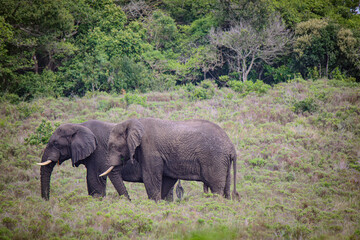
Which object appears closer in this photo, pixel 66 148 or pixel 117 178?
pixel 117 178

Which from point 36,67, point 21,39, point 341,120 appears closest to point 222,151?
point 341,120

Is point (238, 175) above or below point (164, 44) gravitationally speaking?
below

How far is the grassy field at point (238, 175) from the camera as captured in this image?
280 inches

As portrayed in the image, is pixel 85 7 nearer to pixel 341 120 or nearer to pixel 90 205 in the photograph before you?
pixel 341 120

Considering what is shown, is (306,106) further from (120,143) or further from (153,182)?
(120,143)

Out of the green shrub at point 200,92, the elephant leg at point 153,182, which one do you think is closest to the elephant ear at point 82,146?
the elephant leg at point 153,182

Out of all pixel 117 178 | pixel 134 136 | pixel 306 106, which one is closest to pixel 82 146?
pixel 117 178

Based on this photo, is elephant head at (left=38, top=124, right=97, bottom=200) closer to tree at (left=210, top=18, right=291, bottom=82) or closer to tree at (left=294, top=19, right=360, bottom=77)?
tree at (left=210, top=18, right=291, bottom=82)

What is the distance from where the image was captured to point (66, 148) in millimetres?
10594

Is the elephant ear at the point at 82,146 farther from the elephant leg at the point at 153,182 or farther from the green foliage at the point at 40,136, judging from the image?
the green foliage at the point at 40,136

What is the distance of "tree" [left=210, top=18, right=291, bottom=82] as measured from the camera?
99.9 ft

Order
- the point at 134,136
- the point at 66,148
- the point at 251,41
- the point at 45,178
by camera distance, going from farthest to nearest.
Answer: the point at 251,41
the point at 66,148
the point at 45,178
the point at 134,136

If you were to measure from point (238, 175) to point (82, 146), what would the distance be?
18.3ft

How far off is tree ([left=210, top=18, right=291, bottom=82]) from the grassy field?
6422 millimetres
